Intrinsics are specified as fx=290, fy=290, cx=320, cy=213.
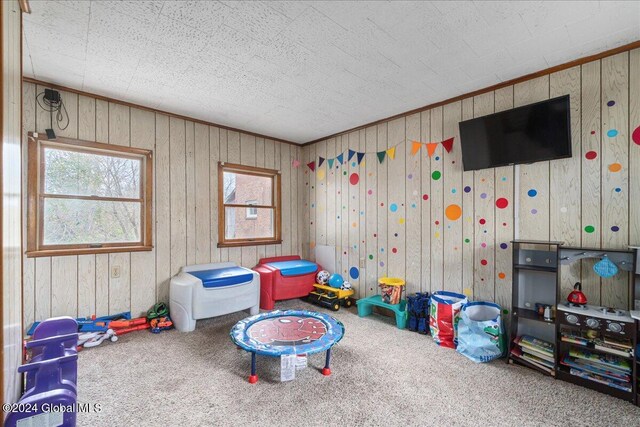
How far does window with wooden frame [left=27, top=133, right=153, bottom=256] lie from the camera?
2.77 m

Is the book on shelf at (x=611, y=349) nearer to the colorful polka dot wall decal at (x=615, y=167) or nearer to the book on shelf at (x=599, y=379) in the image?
the book on shelf at (x=599, y=379)

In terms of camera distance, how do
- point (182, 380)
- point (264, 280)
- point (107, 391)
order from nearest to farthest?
point (107, 391)
point (182, 380)
point (264, 280)

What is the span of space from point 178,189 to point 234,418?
8.82 feet

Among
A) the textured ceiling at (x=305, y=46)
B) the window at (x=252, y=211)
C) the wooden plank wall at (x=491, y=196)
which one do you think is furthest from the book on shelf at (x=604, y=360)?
the window at (x=252, y=211)

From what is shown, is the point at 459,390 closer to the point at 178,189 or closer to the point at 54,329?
the point at 54,329

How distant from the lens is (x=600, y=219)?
228 cm

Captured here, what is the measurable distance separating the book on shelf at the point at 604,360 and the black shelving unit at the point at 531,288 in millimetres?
231

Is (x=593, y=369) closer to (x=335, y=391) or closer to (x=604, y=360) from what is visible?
(x=604, y=360)

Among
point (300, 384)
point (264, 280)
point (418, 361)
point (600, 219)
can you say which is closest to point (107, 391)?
point (300, 384)

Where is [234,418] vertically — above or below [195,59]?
below

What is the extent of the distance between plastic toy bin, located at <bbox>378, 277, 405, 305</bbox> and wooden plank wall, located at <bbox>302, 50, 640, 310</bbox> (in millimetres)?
144

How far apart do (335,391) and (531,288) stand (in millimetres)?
1925

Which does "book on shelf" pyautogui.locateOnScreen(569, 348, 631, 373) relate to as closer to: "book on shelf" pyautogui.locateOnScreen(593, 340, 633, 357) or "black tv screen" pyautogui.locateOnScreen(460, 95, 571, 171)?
"book on shelf" pyautogui.locateOnScreen(593, 340, 633, 357)

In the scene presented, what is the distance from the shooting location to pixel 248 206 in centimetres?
430
